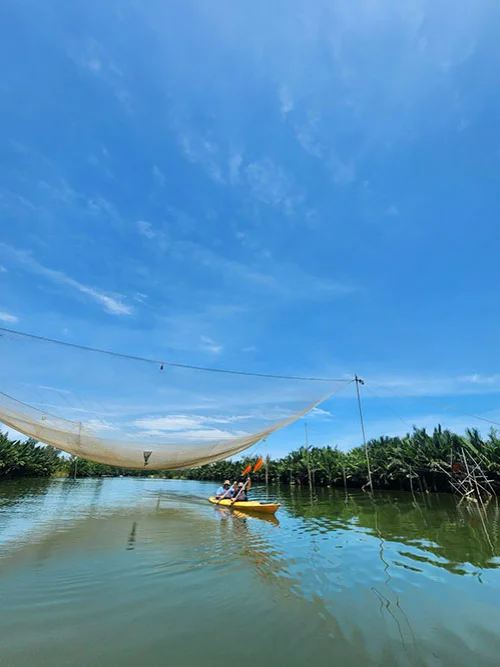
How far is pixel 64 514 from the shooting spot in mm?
12500

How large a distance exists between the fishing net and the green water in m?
2.04

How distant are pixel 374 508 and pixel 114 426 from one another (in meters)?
12.2

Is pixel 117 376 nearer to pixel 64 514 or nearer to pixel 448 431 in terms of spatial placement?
pixel 64 514

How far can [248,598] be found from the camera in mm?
4445

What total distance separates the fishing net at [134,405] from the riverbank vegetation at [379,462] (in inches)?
65.4

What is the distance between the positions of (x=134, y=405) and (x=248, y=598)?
161 inches

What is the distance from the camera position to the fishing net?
6.20 m

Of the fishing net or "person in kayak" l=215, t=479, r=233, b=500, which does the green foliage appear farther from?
the fishing net

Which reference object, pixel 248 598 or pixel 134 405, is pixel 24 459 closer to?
pixel 134 405

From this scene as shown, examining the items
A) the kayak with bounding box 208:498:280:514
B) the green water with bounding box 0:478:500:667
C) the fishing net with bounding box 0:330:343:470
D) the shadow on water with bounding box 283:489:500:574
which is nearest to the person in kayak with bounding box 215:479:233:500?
the kayak with bounding box 208:498:280:514

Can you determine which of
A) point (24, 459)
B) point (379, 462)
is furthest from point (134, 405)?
point (24, 459)

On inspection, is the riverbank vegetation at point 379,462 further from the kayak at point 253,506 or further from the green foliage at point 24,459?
the kayak at point 253,506

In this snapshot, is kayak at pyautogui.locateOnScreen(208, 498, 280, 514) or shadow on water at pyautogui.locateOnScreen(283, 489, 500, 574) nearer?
shadow on water at pyautogui.locateOnScreen(283, 489, 500, 574)

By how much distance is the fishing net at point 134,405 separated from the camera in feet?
20.4
